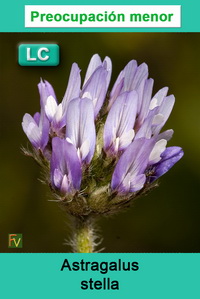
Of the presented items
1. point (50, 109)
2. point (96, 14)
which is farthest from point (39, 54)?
point (50, 109)

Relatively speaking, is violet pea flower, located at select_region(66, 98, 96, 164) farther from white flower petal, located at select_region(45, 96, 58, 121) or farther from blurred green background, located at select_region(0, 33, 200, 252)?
blurred green background, located at select_region(0, 33, 200, 252)

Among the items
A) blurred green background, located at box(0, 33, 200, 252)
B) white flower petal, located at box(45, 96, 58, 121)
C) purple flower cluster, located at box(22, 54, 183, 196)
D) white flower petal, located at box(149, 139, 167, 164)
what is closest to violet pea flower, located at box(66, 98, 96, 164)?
purple flower cluster, located at box(22, 54, 183, 196)

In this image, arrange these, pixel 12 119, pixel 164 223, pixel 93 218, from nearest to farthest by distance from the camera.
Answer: pixel 93 218 → pixel 12 119 → pixel 164 223

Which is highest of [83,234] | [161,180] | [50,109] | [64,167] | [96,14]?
[96,14]

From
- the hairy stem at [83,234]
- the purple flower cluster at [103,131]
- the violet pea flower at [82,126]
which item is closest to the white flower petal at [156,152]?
the purple flower cluster at [103,131]

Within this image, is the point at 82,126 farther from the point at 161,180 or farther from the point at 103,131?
the point at 161,180
